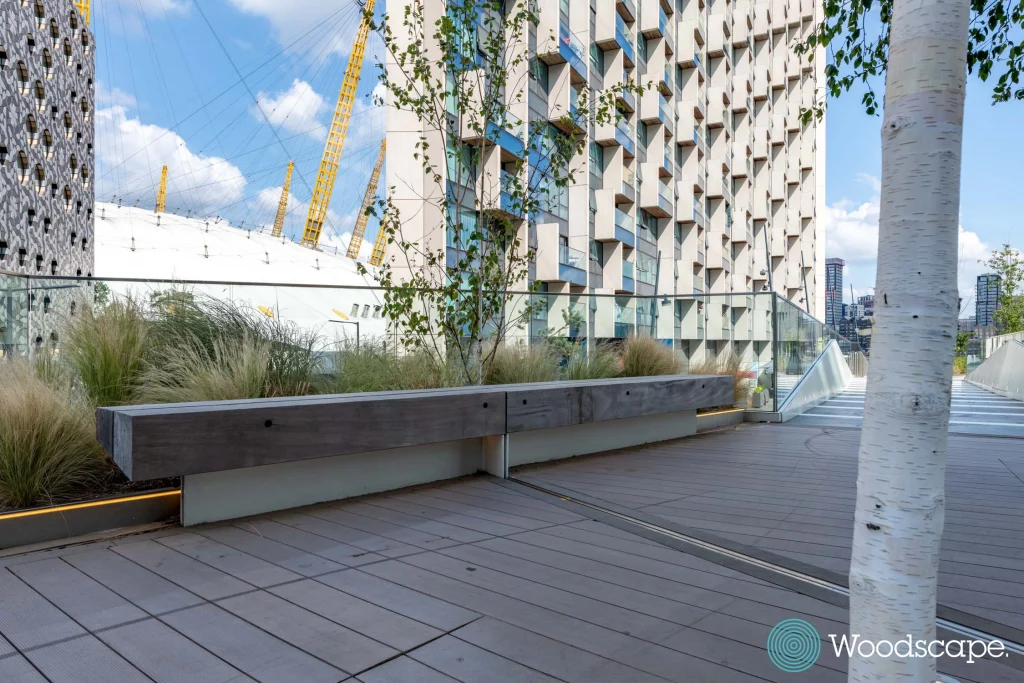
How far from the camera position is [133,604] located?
252 cm

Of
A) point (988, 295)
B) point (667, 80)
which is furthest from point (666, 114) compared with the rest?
point (988, 295)

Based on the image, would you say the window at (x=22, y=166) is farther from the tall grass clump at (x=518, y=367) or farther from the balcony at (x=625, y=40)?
the tall grass clump at (x=518, y=367)

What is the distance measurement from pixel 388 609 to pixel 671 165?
33075mm

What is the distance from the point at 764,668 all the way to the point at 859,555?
832 mm

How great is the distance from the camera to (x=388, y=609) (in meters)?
2.54

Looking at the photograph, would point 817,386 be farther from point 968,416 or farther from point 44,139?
point 44,139

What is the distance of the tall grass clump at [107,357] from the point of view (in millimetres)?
4645

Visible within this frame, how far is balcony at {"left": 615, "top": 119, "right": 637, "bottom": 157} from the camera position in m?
27.8

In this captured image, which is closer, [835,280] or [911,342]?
[911,342]

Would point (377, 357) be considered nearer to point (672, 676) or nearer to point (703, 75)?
point (672, 676)

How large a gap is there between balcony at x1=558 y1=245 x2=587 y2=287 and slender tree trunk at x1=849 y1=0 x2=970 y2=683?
22.6 metres

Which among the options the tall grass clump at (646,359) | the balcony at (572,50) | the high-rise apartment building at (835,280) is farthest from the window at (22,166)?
the high-rise apartment building at (835,280)

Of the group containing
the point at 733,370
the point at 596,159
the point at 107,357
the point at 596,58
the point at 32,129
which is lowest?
the point at 733,370

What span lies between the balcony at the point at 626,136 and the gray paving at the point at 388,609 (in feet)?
85.4
